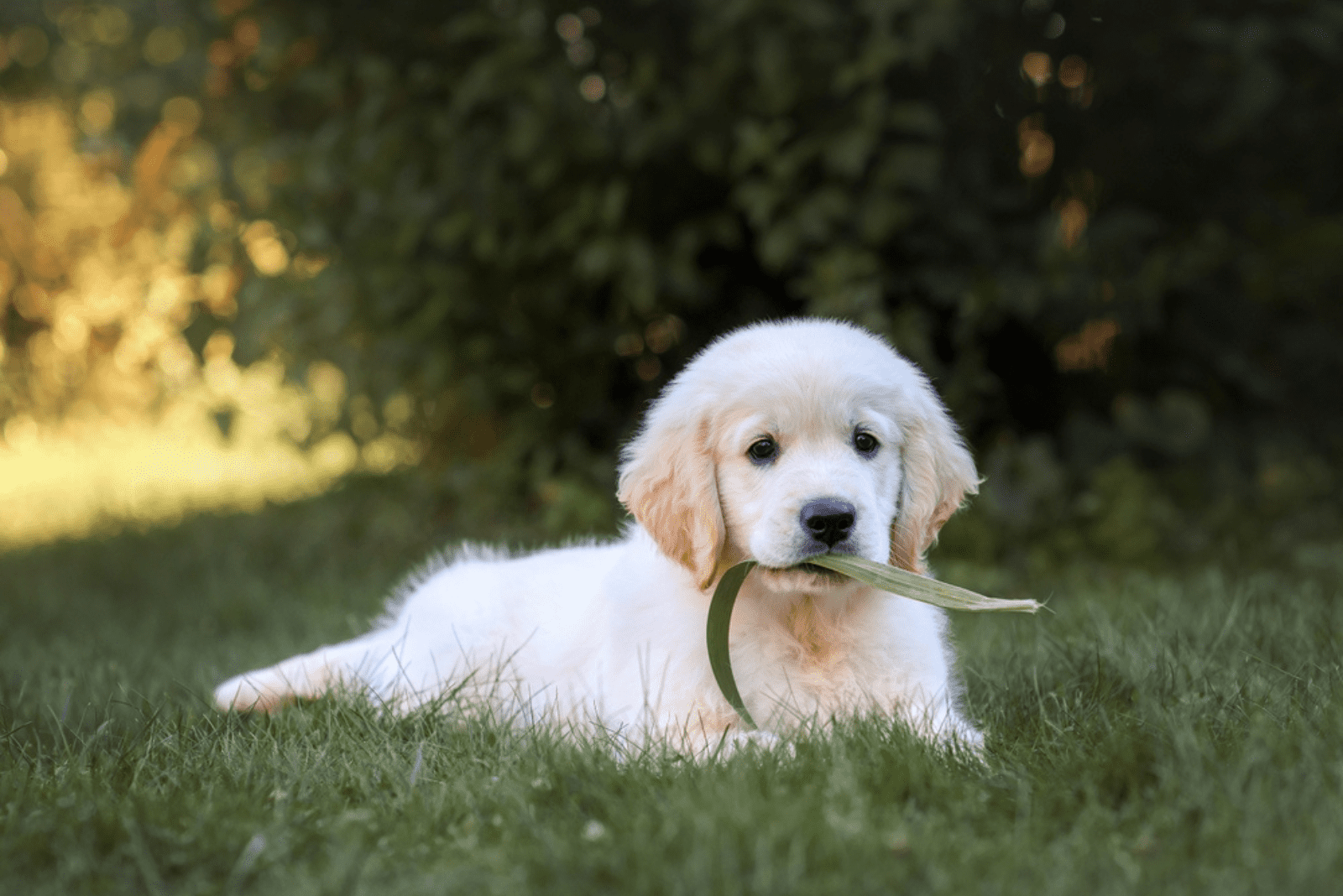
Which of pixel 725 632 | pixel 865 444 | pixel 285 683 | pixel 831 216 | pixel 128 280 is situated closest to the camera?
pixel 725 632

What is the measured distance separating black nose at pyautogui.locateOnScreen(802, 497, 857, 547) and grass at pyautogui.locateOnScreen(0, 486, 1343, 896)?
428mm

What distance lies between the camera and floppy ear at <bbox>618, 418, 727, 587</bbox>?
110 inches

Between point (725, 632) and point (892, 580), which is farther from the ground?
point (892, 580)

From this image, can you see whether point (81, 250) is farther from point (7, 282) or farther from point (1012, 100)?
point (1012, 100)

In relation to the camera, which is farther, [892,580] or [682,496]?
[682,496]

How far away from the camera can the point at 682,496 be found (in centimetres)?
285

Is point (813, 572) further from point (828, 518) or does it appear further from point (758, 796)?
point (758, 796)

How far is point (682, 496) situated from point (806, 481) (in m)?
0.36

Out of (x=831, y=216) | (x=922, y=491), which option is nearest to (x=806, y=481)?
(x=922, y=491)

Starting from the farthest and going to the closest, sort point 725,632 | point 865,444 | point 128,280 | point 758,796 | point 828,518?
1. point 128,280
2. point 865,444
3. point 725,632
4. point 828,518
5. point 758,796

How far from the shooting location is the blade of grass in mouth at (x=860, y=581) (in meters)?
2.57

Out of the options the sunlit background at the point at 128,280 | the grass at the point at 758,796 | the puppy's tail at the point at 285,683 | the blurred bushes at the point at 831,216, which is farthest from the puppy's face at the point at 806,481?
the sunlit background at the point at 128,280

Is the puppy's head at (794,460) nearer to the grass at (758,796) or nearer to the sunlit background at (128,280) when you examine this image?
the grass at (758,796)

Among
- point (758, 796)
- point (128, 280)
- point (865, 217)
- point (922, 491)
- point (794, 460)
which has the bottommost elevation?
point (758, 796)
